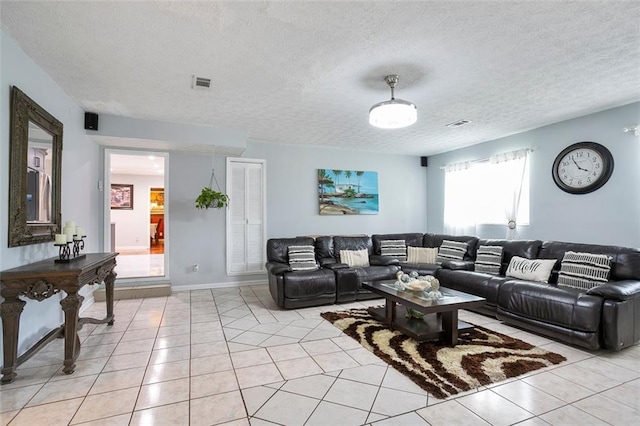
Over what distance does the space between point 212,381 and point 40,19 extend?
280cm

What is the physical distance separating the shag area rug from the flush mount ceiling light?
2.11m

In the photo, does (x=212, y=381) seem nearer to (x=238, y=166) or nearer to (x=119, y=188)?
(x=238, y=166)

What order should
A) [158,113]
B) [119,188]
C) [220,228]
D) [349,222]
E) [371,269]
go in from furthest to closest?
[119,188]
[349,222]
[220,228]
[371,269]
[158,113]

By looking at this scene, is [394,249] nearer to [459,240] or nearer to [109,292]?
[459,240]

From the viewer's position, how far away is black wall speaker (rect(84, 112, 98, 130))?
3994 mm

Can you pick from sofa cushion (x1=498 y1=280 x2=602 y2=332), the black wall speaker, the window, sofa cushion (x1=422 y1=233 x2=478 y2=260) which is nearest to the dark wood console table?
the black wall speaker

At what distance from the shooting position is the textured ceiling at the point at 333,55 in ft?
6.75

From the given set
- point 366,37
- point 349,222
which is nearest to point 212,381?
point 366,37

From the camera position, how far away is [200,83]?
10.3ft

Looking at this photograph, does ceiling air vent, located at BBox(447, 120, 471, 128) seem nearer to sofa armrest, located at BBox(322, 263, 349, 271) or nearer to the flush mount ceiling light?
the flush mount ceiling light

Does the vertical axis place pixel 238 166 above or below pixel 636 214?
above

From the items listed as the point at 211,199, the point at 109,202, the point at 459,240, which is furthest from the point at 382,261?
the point at 109,202

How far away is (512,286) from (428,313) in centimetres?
133

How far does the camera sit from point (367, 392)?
7.08 ft
